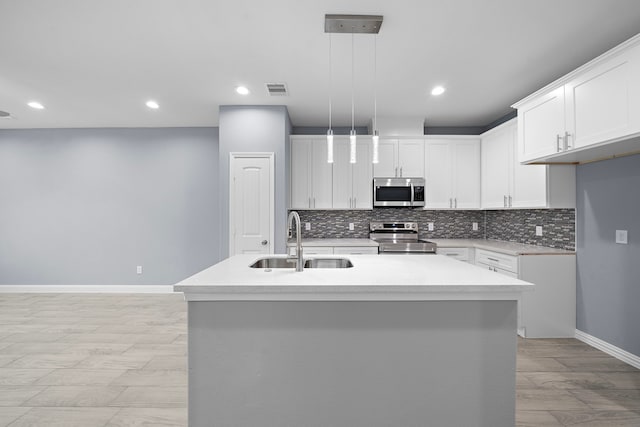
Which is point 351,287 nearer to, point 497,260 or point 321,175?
point 497,260

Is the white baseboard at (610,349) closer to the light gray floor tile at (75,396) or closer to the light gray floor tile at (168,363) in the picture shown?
the light gray floor tile at (168,363)

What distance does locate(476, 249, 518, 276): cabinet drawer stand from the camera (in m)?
3.36

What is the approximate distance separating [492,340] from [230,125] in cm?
362

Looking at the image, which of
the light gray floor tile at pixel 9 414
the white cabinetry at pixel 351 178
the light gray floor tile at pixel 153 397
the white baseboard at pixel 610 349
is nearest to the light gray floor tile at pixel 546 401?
the white baseboard at pixel 610 349

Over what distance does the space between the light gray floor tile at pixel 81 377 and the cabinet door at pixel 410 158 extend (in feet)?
13.0

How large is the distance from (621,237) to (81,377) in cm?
473

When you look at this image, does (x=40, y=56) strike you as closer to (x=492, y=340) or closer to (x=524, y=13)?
(x=524, y=13)

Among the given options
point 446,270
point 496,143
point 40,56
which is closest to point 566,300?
point 496,143

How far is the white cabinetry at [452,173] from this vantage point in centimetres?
459

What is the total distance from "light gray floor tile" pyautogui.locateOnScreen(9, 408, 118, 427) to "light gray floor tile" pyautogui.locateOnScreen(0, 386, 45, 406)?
204mm

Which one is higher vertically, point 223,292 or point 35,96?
point 35,96

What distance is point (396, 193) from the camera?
14.9 ft

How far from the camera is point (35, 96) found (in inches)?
153

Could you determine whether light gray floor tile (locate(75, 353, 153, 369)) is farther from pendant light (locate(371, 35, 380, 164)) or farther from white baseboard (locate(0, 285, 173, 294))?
pendant light (locate(371, 35, 380, 164))
